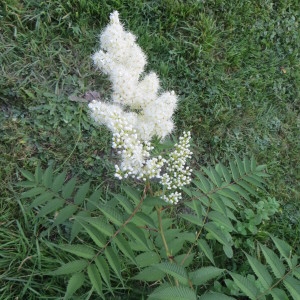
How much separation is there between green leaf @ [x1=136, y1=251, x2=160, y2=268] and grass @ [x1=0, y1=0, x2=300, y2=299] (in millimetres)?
916

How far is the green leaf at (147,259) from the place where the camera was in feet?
6.27

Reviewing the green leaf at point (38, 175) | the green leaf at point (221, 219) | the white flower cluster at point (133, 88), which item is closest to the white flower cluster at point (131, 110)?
the white flower cluster at point (133, 88)

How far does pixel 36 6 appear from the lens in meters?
3.27

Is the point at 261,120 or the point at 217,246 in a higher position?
the point at 261,120

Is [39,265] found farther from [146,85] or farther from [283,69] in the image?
[283,69]

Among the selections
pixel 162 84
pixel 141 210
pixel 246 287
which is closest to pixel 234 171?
pixel 141 210

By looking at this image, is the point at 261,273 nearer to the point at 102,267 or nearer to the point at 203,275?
the point at 203,275

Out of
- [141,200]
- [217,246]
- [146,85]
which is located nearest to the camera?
[141,200]

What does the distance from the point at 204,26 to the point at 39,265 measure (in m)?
2.68

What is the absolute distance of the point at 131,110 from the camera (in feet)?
6.40

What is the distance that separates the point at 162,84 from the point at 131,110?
1.59 m

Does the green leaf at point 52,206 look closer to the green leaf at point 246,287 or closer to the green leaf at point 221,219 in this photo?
the green leaf at point 221,219

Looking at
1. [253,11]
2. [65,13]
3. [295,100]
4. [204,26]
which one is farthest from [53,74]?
[295,100]

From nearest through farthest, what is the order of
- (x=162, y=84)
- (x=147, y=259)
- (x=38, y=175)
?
(x=147, y=259), (x=38, y=175), (x=162, y=84)
